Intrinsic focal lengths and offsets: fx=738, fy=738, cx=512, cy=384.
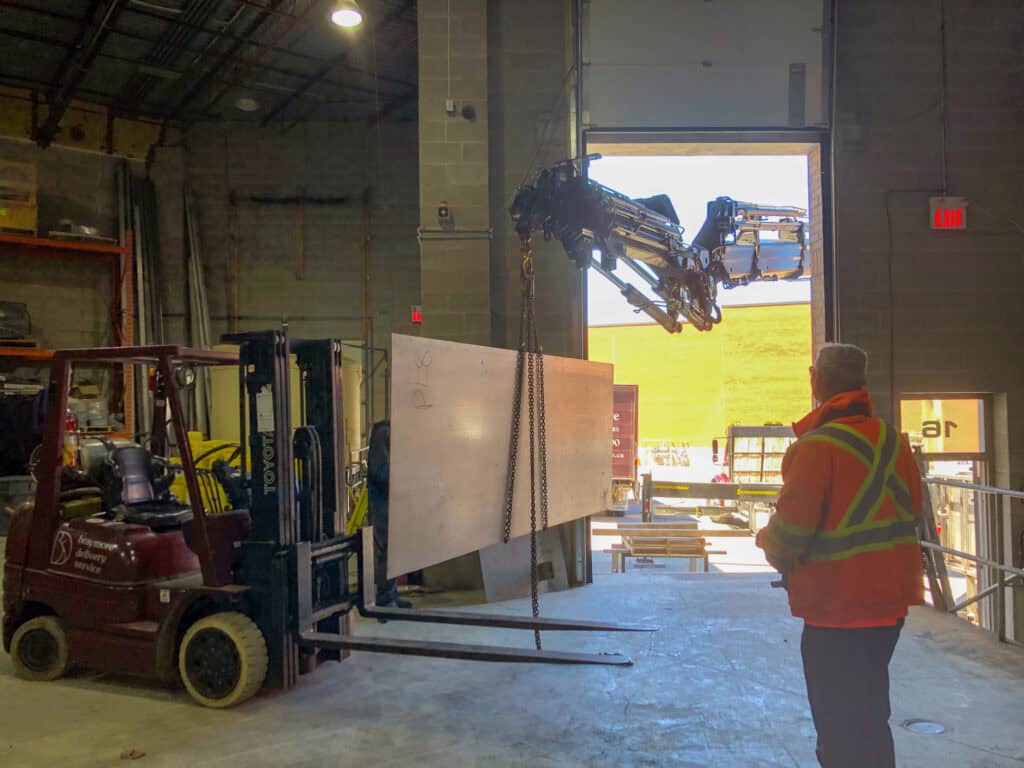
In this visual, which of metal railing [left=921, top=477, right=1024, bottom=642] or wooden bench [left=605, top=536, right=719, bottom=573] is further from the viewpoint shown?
wooden bench [left=605, top=536, right=719, bottom=573]

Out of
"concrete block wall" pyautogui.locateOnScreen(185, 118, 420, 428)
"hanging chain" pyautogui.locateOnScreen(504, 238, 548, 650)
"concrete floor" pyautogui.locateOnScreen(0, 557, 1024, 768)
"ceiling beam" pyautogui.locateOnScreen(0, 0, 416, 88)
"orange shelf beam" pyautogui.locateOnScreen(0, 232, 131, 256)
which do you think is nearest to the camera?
"concrete floor" pyautogui.locateOnScreen(0, 557, 1024, 768)

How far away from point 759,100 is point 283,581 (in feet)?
24.1

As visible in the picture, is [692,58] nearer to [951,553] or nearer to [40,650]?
[951,553]

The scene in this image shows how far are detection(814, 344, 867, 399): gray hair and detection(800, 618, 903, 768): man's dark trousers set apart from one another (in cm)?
95

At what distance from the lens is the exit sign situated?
27.9ft

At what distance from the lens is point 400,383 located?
4.71 m

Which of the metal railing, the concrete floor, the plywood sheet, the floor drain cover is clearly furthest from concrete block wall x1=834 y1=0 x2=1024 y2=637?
the floor drain cover

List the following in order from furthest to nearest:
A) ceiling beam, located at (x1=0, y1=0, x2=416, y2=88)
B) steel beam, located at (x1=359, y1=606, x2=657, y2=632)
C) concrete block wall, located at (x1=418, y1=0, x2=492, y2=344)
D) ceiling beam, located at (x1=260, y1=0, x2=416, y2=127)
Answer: ceiling beam, located at (x1=260, y1=0, x2=416, y2=127)
ceiling beam, located at (x1=0, y1=0, x2=416, y2=88)
concrete block wall, located at (x1=418, y1=0, x2=492, y2=344)
steel beam, located at (x1=359, y1=606, x2=657, y2=632)

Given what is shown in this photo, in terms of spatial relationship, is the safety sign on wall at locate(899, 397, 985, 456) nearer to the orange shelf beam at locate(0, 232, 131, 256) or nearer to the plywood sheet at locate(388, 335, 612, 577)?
the plywood sheet at locate(388, 335, 612, 577)

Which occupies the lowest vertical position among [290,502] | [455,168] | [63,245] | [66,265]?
[290,502]

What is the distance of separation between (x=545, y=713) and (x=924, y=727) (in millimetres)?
2279

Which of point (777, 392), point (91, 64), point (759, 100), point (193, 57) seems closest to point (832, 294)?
point (759, 100)

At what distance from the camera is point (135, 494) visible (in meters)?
5.59

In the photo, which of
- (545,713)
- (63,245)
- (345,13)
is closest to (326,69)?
(345,13)
